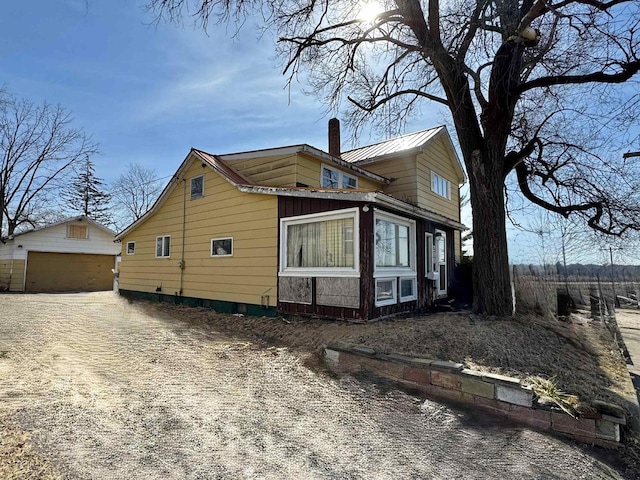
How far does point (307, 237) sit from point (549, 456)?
5.83 meters

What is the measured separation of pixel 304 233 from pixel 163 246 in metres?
7.12

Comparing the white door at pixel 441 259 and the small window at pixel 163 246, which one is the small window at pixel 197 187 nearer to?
the small window at pixel 163 246

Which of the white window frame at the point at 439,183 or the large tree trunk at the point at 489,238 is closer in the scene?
the large tree trunk at the point at 489,238

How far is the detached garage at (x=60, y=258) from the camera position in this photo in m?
19.4

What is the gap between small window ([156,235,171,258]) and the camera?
12.7 metres

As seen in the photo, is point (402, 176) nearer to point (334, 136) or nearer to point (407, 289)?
point (334, 136)

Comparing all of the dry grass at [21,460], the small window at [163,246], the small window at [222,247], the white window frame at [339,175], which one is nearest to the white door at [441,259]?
the white window frame at [339,175]

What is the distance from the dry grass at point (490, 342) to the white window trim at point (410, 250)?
3.43ft

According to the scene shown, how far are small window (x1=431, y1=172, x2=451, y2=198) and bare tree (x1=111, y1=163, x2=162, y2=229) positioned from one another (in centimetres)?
2718

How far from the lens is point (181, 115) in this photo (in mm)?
14141

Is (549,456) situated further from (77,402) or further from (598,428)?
(77,402)

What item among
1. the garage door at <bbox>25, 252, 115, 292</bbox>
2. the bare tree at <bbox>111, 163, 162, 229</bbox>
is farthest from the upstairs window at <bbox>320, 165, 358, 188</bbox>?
the bare tree at <bbox>111, 163, 162, 229</bbox>

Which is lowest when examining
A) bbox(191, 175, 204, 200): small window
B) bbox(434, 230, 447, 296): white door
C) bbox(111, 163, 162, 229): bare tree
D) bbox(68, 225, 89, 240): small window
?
bbox(434, 230, 447, 296): white door

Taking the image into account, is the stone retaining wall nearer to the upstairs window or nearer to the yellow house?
the yellow house
